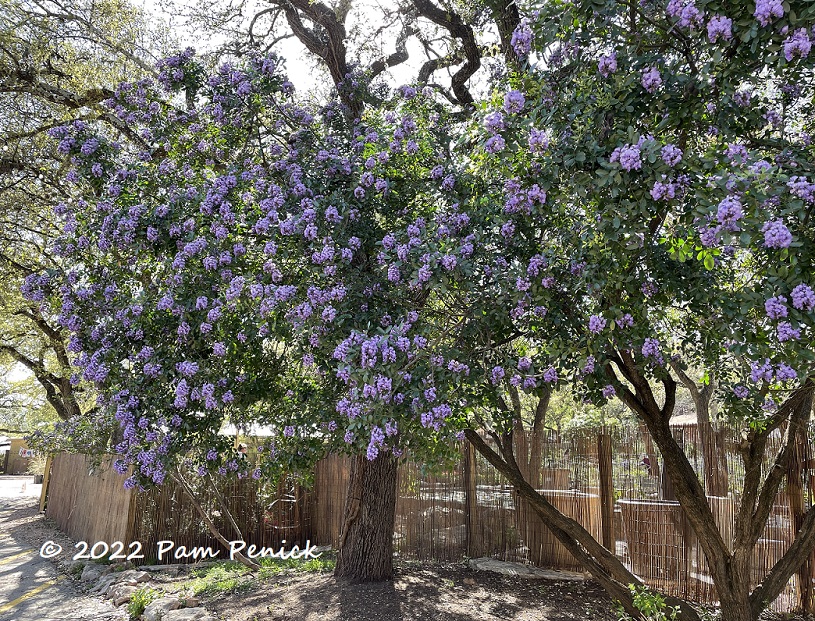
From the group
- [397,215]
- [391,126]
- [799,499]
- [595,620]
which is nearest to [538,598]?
[595,620]

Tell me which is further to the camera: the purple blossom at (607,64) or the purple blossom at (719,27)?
the purple blossom at (607,64)

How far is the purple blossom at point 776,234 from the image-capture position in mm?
2633

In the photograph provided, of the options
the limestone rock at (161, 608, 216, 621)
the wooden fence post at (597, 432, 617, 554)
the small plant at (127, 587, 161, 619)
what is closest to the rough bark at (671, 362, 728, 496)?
the wooden fence post at (597, 432, 617, 554)

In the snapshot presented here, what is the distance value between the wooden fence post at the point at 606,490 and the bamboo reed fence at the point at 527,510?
1 cm

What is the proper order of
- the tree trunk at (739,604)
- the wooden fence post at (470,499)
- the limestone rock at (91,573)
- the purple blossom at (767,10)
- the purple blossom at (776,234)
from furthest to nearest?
1. the limestone rock at (91,573)
2. the wooden fence post at (470,499)
3. the tree trunk at (739,604)
4. the purple blossom at (767,10)
5. the purple blossom at (776,234)

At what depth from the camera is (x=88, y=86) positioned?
8383 mm

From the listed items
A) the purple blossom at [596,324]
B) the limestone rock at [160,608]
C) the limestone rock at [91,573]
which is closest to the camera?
the purple blossom at [596,324]

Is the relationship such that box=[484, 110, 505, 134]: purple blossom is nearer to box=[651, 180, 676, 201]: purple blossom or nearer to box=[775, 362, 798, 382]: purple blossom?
box=[651, 180, 676, 201]: purple blossom

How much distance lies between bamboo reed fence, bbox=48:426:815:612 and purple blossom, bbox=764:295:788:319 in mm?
2694

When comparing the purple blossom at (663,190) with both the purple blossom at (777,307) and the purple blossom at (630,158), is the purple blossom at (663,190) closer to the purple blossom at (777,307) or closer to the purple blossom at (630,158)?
the purple blossom at (630,158)

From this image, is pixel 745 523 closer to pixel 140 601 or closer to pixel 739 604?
pixel 739 604

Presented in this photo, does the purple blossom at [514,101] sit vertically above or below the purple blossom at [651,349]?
above

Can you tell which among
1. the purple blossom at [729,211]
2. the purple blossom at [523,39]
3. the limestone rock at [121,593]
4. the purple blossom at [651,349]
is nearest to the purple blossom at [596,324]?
the purple blossom at [651,349]

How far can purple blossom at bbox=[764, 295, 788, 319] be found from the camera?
289 cm
